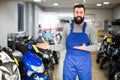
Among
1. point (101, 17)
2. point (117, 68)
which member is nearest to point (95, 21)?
point (101, 17)

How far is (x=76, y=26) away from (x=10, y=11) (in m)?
5.69

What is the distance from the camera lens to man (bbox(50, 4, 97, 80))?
2.78 metres

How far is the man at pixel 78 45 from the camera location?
2.78 metres

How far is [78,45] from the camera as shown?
2.78 metres

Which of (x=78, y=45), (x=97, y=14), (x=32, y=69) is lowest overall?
(x=32, y=69)

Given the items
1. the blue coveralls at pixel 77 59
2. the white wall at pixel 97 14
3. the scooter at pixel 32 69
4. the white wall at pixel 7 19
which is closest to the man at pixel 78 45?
the blue coveralls at pixel 77 59

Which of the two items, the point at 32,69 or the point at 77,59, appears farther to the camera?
the point at 32,69

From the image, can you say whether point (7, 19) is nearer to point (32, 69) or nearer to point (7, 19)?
point (7, 19)

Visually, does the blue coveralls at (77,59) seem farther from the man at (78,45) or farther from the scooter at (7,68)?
the scooter at (7,68)

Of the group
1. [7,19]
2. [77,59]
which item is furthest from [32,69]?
[7,19]

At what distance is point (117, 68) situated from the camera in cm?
495

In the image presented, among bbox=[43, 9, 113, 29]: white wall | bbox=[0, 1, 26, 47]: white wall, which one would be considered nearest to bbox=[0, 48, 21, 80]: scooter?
bbox=[0, 1, 26, 47]: white wall

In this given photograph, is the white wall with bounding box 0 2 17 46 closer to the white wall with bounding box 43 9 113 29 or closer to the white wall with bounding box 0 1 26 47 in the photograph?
the white wall with bounding box 0 1 26 47

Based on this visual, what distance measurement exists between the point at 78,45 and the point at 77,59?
0.17m
